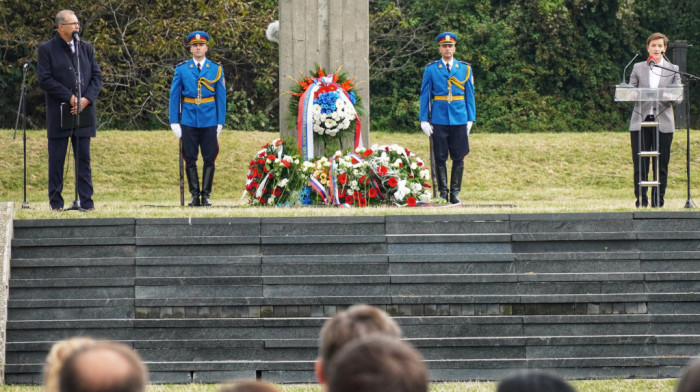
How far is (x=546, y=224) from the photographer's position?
26.9 feet

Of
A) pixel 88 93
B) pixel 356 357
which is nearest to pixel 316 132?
pixel 88 93

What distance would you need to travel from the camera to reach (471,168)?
18.0 meters

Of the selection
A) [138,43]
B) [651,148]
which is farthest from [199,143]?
[138,43]

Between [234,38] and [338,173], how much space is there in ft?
38.9

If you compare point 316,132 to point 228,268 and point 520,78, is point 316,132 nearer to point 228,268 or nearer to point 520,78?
point 228,268

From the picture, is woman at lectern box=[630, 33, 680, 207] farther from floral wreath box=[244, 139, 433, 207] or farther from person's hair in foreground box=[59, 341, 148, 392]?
person's hair in foreground box=[59, 341, 148, 392]

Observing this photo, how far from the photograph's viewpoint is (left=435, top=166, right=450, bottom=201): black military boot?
1173cm

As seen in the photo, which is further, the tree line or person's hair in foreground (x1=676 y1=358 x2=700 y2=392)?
the tree line

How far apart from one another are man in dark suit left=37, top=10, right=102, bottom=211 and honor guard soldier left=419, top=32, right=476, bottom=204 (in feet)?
11.6

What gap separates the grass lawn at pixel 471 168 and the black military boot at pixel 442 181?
3145 mm

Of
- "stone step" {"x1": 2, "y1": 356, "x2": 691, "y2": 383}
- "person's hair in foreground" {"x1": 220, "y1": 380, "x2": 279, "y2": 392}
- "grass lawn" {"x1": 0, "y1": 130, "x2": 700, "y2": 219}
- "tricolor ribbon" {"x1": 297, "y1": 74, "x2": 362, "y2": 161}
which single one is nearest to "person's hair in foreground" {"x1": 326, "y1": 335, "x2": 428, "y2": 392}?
"person's hair in foreground" {"x1": 220, "y1": 380, "x2": 279, "y2": 392}

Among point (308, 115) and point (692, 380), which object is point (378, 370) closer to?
point (692, 380)

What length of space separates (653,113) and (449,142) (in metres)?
2.28

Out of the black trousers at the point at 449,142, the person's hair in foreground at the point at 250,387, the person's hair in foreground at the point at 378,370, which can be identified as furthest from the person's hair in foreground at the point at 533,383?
the black trousers at the point at 449,142
